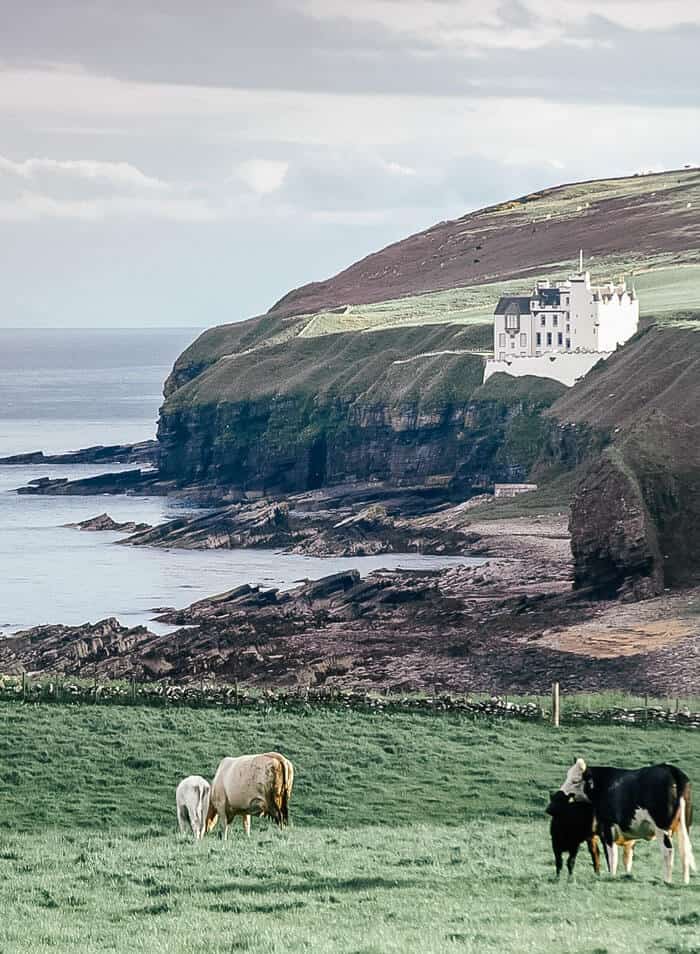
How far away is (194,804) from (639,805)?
279 inches

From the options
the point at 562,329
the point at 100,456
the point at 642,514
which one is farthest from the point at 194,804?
the point at 100,456

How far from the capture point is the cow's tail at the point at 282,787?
2294cm

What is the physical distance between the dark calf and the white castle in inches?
3601

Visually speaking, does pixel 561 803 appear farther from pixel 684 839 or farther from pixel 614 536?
pixel 614 536

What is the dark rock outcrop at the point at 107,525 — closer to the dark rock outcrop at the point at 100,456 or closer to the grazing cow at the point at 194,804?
the dark rock outcrop at the point at 100,456

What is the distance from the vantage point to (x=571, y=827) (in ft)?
63.2

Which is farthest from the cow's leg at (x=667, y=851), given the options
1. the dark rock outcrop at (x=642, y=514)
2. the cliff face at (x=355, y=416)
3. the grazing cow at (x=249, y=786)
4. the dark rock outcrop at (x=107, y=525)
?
the cliff face at (x=355, y=416)

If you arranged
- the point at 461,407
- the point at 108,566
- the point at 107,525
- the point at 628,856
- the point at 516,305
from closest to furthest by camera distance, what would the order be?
the point at 628,856
the point at 108,566
the point at 107,525
the point at 461,407
the point at 516,305

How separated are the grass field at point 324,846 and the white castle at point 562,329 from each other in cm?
7940

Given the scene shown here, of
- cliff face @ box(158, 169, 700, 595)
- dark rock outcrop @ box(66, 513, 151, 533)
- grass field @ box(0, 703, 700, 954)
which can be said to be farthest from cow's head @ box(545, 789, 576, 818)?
dark rock outcrop @ box(66, 513, 151, 533)

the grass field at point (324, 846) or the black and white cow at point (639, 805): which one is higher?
the black and white cow at point (639, 805)

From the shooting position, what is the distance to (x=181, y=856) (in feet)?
68.4

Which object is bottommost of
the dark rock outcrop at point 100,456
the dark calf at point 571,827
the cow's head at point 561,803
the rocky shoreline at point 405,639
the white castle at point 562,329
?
the rocky shoreline at point 405,639

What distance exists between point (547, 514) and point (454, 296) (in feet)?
239
